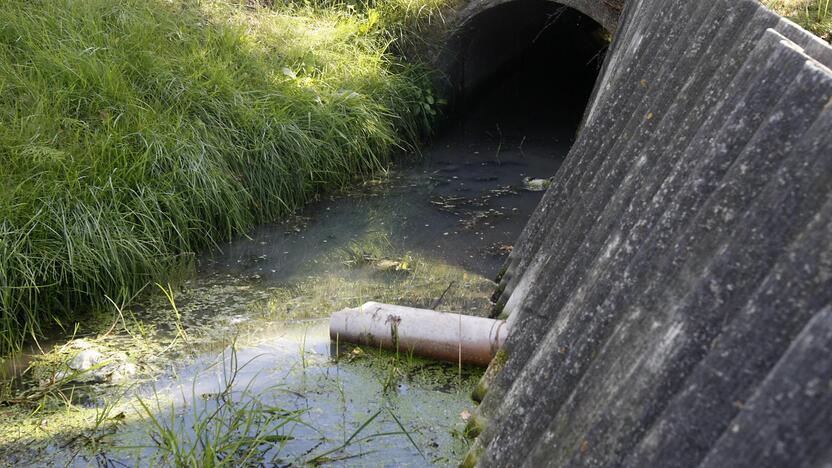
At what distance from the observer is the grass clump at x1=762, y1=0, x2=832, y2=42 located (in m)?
6.08

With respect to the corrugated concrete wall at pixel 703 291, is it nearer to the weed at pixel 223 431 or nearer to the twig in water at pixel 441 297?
the weed at pixel 223 431

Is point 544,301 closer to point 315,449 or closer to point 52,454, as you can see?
point 315,449

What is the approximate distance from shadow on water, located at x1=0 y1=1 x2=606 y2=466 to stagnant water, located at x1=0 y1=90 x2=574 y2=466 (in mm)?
12

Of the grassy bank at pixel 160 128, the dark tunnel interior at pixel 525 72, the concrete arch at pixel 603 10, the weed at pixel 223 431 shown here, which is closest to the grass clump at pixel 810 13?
the concrete arch at pixel 603 10

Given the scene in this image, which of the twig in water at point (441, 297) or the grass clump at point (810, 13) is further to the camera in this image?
the grass clump at point (810, 13)

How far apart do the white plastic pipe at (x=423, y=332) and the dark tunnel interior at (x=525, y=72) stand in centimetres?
556

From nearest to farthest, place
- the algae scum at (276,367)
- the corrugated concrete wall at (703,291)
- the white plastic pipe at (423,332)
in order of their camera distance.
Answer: the corrugated concrete wall at (703,291)
the algae scum at (276,367)
the white plastic pipe at (423,332)

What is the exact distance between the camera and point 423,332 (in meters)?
4.52

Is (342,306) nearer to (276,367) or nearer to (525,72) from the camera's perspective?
(276,367)

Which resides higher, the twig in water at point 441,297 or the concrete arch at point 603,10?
the concrete arch at point 603,10

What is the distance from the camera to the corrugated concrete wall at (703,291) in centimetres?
150

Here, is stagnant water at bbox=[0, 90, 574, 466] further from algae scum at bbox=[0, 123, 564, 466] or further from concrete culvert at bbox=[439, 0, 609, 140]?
concrete culvert at bbox=[439, 0, 609, 140]

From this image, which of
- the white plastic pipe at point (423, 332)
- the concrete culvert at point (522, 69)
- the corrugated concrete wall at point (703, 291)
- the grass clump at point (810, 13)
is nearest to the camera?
the corrugated concrete wall at point (703, 291)

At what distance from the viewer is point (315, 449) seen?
3.81m
